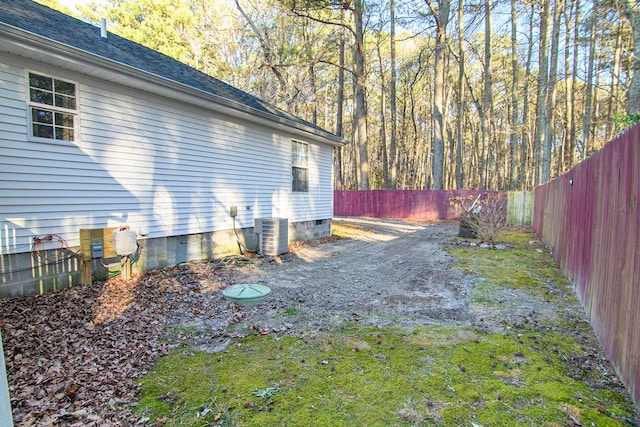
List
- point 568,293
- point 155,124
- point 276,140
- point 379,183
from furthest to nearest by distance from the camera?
point 379,183
point 276,140
point 155,124
point 568,293

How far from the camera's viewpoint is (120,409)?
2.39m

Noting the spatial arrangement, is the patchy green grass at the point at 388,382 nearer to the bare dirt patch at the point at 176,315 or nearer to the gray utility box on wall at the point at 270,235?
the bare dirt patch at the point at 176,315

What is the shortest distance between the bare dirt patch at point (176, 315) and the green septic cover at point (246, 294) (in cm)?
11

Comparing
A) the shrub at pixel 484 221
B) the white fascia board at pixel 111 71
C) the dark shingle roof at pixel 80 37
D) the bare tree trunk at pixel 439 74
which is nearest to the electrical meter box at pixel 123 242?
the white fascia board at pixel 111 71

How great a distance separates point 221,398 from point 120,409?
0.70 metres

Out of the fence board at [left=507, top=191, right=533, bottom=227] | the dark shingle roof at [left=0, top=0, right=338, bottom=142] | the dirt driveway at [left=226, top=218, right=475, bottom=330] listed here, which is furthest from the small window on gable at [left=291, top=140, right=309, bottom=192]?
the fence board at [left=507, top=191, right=533, bottom=227]

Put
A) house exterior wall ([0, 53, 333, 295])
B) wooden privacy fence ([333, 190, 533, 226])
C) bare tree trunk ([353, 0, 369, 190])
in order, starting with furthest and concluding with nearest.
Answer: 1. wooden privacy fence ([333, 190, 533, 226])
2. bare tree trunk ([353, 0, 369, 190])
3. house exterior wall ([0, 53, 333, 295])

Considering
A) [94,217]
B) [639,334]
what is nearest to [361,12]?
[94,217]

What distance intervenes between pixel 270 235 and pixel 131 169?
3.37m

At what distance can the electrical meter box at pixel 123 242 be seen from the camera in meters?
5.02

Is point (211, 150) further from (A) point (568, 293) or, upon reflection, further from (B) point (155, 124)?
(A) point (568, 293)

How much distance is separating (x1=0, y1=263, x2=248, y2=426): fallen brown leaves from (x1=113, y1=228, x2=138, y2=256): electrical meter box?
523 millimetres

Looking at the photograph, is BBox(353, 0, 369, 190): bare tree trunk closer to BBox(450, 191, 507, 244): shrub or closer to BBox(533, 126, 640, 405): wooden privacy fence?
BBox(450, 191, 507, 244): shrub

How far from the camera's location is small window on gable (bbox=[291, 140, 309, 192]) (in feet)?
32.2
